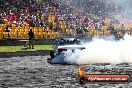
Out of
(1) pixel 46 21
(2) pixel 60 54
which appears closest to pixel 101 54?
(2) pixel 60 54

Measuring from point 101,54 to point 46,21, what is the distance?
2258 centimetres

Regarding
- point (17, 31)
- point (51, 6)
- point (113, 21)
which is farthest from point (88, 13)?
point (17, 31)

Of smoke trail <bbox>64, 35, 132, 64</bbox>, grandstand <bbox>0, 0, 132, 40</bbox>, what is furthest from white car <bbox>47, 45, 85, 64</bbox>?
grandstand <bbox>0, 0, 132, 40</bbox>

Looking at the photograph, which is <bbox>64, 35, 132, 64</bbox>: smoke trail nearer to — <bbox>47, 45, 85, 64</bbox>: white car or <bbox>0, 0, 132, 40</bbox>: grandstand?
<bbox>47, 45, 85, 64</bbox>: white car

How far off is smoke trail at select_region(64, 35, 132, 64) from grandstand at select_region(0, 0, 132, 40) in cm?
1589

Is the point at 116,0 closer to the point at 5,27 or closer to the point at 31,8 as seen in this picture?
the point at 31,8

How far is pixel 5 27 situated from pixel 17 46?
2.88 metres

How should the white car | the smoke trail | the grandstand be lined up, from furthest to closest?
the grandstand, the smoke trail, the white car

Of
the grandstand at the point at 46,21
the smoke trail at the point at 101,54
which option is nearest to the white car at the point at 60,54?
the smoke trail at the point at 101,54

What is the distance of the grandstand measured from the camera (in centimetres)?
4369

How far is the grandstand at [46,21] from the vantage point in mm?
43688

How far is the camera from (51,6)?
5412cm

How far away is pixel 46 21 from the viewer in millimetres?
49031

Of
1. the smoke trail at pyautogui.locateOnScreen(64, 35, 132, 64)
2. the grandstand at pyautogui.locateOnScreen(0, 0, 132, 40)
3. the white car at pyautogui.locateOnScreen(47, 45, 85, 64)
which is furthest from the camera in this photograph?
the grandstand at pyautogui.locateOnScreen(0, 0, 132, 40)
